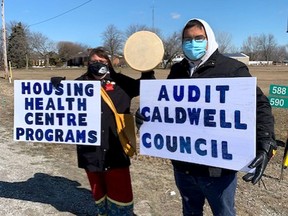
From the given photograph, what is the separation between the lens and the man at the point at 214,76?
101 inches

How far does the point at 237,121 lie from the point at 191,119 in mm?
391

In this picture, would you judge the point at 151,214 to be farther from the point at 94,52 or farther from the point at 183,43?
the point at 183,43

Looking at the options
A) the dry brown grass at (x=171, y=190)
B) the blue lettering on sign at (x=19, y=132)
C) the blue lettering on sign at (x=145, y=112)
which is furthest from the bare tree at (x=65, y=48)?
the blue lettering on sign at (x=145, y=112)

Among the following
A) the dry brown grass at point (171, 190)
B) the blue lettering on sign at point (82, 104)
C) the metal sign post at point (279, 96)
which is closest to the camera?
the blue lettering on sign at point (82, 104)

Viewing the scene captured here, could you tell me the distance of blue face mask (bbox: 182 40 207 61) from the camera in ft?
8.84

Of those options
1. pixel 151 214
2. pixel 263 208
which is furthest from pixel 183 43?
pixel 263 208

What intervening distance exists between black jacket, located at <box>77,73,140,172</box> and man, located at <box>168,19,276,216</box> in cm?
86

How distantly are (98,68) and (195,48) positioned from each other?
1148 mm

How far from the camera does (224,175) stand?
272 centimetres

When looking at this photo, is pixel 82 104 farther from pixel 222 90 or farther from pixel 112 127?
pixel 222 90

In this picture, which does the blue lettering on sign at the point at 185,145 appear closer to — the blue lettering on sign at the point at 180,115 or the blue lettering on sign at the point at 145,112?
the blue lettering on sign at the point at 180,115

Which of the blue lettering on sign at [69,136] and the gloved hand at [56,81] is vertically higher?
the gloved hand at [56,81]

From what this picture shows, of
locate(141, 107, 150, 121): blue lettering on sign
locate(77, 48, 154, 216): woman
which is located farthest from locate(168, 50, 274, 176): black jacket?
locate(77, 48, 154, 216): woman

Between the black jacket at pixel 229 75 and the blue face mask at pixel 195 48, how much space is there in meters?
0.08
